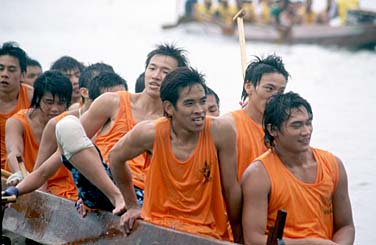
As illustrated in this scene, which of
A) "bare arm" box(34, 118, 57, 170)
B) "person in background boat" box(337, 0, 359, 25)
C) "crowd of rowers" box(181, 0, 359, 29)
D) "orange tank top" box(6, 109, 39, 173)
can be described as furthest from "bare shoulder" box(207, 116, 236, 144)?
"person in background boat" box(337, 0, 359, 25)

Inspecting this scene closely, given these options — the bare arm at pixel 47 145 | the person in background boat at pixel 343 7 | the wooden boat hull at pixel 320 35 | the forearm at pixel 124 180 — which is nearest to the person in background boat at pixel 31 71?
the bare arm at pixel 47 145

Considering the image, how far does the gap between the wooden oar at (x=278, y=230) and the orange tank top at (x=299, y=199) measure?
1.33 ft

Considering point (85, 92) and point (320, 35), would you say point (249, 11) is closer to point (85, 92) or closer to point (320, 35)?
point (320, 35)

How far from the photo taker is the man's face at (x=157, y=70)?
5.81m

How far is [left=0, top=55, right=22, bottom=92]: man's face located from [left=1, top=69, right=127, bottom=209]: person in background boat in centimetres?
64

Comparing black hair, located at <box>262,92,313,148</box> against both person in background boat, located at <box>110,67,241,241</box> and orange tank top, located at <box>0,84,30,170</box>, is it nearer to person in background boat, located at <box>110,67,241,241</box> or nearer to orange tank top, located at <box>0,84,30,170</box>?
person in background boat, located at <box>110,67,241,241</box>

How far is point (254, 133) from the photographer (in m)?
5.51

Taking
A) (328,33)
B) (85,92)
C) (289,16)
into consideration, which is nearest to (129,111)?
(85,92)

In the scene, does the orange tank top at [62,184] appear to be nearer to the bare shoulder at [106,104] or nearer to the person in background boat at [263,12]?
the bare shoulder at [106,104]

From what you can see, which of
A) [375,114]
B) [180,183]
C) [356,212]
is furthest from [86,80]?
[375,114]

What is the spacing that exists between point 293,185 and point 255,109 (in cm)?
85

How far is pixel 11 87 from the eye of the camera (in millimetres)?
7230

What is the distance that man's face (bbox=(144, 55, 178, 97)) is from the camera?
5.81m

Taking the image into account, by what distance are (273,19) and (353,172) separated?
43.9ft
